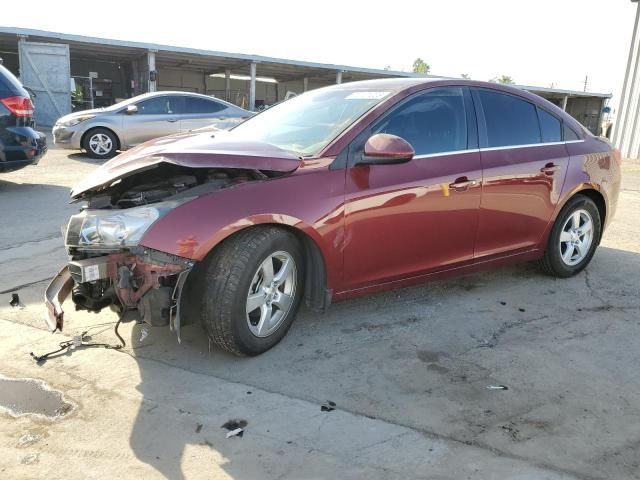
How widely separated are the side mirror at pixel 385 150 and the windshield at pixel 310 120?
25 centimetres

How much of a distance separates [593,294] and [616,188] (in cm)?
117

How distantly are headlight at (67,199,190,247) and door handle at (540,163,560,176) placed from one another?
288 cm

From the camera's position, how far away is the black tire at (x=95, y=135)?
37.1ft

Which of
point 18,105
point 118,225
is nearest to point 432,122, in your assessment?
point 118,225

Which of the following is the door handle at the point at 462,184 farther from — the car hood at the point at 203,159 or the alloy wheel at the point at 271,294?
the alloy wheel at the point at 271,294

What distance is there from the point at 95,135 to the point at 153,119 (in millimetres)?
1239

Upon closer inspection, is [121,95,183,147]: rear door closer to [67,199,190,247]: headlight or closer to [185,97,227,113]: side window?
[185,97,227,113]: side window

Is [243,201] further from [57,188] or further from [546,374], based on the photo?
[57,188]

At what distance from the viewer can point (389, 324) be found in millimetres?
3691

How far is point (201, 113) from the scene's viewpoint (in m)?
12.0

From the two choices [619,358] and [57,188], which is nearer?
[619,358]

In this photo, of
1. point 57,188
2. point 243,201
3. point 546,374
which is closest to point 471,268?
point 546,374

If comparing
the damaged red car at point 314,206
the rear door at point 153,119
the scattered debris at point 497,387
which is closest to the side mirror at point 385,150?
the damaged red car at point 314,206

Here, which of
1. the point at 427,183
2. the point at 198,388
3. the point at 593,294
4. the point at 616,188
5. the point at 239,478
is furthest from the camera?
the point at 616,188
